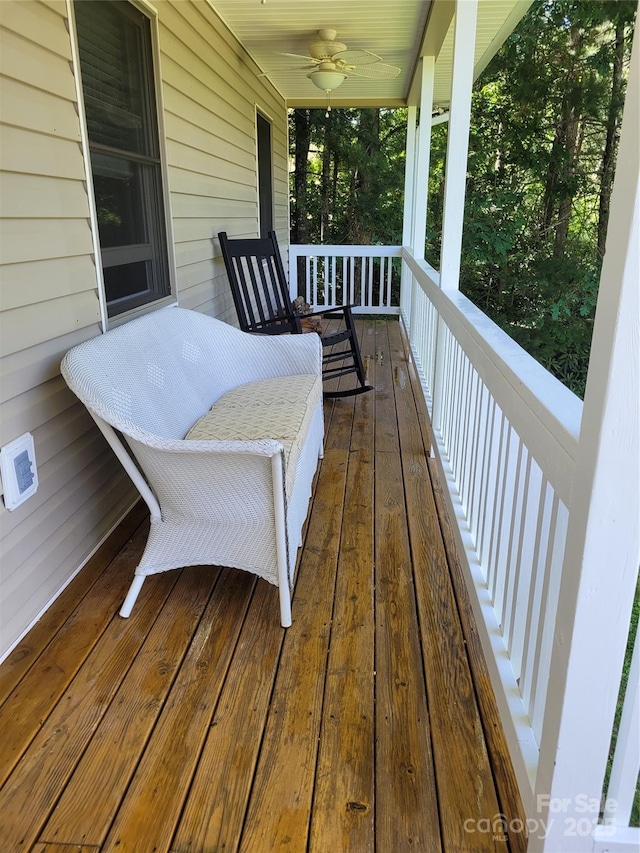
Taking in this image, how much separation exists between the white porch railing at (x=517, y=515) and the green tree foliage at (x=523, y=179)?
185 inches

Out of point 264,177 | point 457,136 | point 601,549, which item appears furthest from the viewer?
point 264,177

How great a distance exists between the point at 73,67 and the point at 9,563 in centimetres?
160

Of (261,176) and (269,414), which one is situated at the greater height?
(261,176)

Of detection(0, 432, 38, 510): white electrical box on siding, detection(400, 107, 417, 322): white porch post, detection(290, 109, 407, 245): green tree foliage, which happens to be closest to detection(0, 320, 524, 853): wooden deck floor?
detection(0, 432, 38, 510): white electrical box on siding

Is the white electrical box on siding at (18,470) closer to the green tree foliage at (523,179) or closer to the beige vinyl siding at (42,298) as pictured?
the beige vinyl siding at (42,298)

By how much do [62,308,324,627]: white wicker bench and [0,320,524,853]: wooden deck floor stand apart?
179 mm

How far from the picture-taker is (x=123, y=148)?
2.59m

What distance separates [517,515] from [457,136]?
183cm

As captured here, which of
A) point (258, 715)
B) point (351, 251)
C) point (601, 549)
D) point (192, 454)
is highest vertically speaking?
point (351, 251)

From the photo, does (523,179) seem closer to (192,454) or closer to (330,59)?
(330,59)

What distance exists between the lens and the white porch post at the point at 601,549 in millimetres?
851

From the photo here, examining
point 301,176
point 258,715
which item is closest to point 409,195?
point 301,176

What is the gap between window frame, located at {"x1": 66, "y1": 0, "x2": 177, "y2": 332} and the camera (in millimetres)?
2105

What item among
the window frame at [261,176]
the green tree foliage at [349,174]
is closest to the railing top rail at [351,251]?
the window frame at [261,176]
